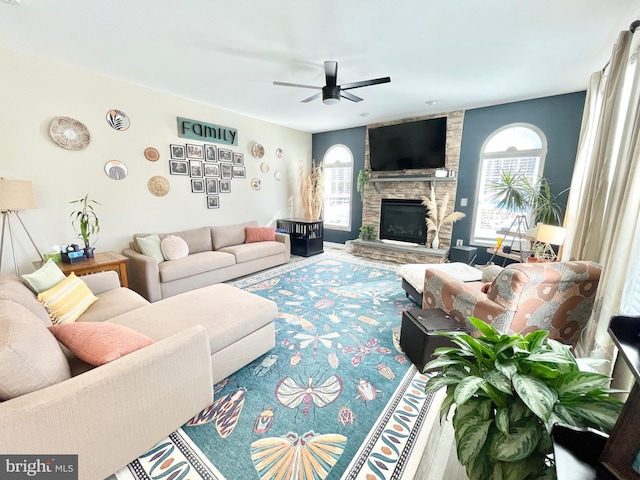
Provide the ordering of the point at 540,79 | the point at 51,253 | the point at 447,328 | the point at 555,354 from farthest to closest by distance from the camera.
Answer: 1. the point at 540,79
2. the point at 51,253
3. the point at 447,328
4. the point at 555,354

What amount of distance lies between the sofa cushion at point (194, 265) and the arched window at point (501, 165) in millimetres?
4303

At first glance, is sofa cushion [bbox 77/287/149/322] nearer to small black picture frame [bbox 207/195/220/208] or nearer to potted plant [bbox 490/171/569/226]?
small black picture frame [bbox 207/195/220/208]

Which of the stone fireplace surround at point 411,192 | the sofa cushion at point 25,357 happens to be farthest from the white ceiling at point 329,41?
the sofa cushion at point 25,357

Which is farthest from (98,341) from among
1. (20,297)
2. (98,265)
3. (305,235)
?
(305,235)

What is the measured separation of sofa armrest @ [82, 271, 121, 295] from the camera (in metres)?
2.38

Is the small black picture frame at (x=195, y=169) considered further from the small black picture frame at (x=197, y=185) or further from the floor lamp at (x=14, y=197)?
the floor lamp at (x=14, y=197)

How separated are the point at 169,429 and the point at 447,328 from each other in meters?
1.93

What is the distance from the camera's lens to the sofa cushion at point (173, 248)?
141 inches

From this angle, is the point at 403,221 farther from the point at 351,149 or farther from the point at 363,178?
the point at 351,149

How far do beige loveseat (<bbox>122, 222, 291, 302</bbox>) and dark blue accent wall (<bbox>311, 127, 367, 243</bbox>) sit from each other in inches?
75.3

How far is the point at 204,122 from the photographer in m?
4.27

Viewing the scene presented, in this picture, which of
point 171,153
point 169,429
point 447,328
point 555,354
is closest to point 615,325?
point 555,354

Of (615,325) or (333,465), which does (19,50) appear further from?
(615,325)

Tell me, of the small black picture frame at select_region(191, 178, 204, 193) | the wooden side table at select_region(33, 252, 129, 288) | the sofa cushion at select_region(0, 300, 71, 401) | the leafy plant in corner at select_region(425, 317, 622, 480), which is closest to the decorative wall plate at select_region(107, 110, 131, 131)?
the small black picture frame at select_region(191, 178, 204, 193)
